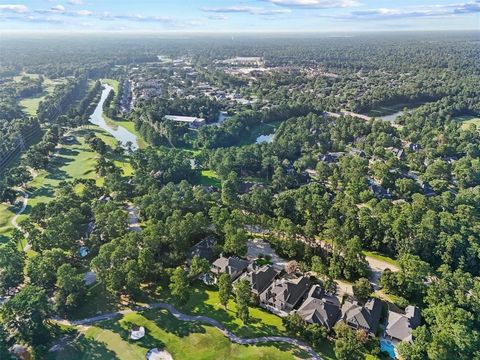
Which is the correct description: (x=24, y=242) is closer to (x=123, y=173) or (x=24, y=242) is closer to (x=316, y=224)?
(x=123, y=173)

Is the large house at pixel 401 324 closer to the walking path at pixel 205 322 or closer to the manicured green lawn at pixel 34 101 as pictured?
the walking path at pixel 205 322

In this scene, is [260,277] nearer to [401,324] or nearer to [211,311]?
[211,311]

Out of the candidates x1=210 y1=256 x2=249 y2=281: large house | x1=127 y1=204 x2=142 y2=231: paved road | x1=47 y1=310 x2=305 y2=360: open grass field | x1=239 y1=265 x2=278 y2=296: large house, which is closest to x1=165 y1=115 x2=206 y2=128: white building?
x1=127 y1=204 x2=142 y2=231: paved road

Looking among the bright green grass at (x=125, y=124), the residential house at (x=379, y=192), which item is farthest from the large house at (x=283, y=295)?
the bright green grass at (x=125, y=124)

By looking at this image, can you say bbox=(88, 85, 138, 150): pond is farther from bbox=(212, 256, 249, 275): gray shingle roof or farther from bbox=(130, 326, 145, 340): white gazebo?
bbox=(130, 326, 145, 340): white gazebo

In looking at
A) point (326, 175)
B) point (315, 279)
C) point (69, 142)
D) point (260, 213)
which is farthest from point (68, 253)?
point (69, 142)

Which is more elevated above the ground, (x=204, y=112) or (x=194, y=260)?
(x=204, y=112)
